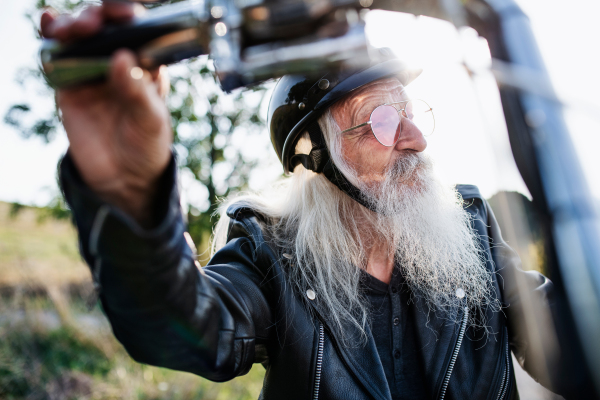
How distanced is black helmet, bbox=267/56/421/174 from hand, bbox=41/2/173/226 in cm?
168

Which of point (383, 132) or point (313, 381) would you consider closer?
point (313, 381)

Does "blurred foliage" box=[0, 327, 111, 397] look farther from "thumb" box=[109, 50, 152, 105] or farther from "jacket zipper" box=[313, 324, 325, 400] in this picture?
"thumb" box=[109, 50, 152, 105]

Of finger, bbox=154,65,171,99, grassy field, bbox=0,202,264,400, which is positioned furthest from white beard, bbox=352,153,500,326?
grassy field, bbox=0,202,264,400

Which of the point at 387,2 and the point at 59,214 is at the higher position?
the point at 387,2

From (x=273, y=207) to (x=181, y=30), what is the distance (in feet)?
6.85

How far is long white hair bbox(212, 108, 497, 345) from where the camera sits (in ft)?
7.34

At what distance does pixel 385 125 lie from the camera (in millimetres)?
2557

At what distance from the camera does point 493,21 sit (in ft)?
2.57

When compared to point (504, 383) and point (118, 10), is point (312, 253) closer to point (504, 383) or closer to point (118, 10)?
point (504, 383)

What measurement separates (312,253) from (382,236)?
54cm

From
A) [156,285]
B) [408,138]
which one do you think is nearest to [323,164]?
[408,138]

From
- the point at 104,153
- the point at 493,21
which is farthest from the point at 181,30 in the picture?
the point at 493,21

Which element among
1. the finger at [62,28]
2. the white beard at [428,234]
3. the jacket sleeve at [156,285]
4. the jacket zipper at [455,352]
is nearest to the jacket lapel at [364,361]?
the jacket zipper at [455,352]

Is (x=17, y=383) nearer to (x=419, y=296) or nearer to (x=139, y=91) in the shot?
(x=419, y=296)
